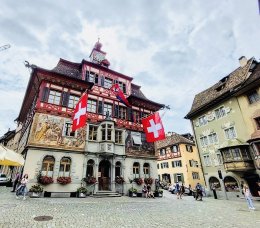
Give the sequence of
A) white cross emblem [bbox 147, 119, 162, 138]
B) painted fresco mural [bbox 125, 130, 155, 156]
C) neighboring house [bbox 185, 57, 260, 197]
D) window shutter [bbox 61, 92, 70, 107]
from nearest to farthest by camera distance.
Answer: white cross emblem [bbox 147, 119, 162, 138], window shutter [bbox 61, 92, 70, 107], neighboring house [bbox 185, 57, 260, 197], painted fresco mural [bbox 125, 130, 155, 156]

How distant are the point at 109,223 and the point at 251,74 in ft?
77.8

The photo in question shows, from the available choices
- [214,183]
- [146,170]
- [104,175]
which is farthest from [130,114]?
[214,183]

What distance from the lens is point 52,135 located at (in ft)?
59.3

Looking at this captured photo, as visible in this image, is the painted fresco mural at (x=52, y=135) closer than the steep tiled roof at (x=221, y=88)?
Yes

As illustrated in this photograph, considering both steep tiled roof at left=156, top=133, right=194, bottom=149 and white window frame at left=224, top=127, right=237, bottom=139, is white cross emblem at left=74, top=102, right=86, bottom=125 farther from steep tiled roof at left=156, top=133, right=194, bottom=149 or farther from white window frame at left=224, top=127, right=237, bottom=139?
steep tiled roof at left=156, top=133, right=194, bottom=149

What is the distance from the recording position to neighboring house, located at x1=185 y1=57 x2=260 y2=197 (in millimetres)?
20375

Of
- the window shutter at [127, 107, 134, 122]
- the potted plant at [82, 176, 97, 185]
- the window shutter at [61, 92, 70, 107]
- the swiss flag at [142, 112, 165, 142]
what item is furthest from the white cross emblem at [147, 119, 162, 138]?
the window shutter at [61, 92, 70, 107]

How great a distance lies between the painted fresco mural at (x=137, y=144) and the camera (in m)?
22.8

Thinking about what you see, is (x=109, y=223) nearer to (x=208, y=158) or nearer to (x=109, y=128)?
(x=109, y=128)

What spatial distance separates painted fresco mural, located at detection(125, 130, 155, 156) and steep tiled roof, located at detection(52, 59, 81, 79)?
32.7ft

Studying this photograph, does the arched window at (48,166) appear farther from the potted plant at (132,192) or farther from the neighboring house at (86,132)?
the potted plant at (132,192)

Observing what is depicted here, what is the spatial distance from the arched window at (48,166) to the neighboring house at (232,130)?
18.7 metres

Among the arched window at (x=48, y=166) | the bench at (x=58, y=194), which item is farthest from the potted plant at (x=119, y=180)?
the arched window at (x=48, y=166)

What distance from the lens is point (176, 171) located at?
1670 inches
